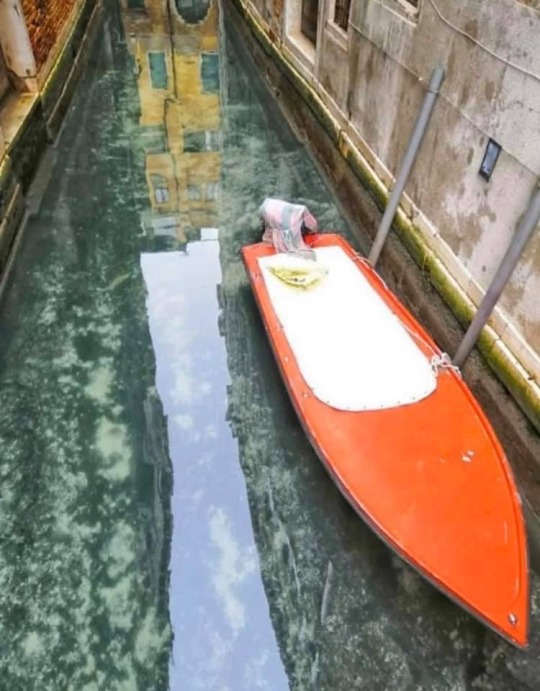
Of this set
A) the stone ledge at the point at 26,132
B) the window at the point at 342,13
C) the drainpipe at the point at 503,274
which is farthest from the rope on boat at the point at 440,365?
the window at the point at 342,13

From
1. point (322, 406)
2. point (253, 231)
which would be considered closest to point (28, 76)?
point (253, 231)

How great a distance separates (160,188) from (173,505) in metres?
3.88

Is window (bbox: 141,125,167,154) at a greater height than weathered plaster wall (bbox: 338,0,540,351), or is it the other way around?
weathered plaster wall (bbox: 338,0,540,351)

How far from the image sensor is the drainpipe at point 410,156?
11.7ft

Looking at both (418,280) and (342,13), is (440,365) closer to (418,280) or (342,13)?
(418,280)

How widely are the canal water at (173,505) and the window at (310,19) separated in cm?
371

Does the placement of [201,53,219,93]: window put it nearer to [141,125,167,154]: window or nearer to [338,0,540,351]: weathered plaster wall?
[141,125,167,154]: window

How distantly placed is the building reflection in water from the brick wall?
1.30m

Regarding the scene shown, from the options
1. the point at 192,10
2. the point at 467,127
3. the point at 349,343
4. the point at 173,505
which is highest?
the point at 467,127

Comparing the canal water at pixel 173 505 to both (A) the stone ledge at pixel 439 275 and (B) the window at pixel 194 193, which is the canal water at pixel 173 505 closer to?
(B) the window at pixel 194 193

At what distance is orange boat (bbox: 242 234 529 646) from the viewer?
2188 mm

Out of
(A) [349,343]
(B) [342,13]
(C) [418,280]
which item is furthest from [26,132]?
(A) [349,343]

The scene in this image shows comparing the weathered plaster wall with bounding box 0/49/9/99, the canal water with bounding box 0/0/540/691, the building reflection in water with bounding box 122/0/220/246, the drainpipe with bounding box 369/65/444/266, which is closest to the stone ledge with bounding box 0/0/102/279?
the weathered plaster wall with bounding box 0/49/9/99

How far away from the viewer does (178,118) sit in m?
7.42
